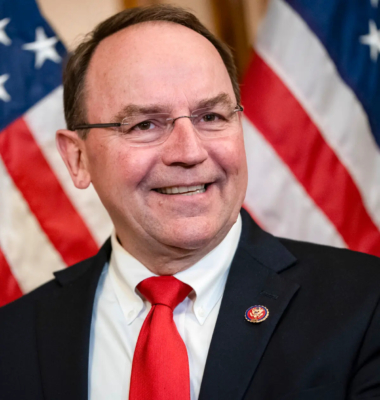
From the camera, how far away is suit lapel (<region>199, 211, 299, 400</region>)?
154 centimetres

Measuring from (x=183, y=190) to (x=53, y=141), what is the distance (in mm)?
1132

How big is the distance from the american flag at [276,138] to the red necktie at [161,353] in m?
0.96

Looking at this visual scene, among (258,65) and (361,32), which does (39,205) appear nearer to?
(258,65)

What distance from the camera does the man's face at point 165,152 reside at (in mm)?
1703

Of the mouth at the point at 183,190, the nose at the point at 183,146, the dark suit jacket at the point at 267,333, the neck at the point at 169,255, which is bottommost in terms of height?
the dark suit jacket at the point at 267,333

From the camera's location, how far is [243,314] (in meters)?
1.66

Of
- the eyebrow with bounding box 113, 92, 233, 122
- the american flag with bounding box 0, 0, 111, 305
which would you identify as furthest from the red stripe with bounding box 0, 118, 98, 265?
the eyebrow with bounding box 113, 92, 233, 122

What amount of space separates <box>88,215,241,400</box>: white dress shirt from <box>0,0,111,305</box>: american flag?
789 mm

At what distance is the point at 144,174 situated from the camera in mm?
1729

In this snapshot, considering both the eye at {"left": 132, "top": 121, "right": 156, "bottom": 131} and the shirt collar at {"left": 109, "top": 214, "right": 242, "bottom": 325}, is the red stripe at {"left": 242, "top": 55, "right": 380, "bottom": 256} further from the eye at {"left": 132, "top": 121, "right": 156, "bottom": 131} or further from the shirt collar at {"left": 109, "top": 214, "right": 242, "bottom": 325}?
the eye at {"left": 132, "top": 121, "right": 156, "bottom": 131}

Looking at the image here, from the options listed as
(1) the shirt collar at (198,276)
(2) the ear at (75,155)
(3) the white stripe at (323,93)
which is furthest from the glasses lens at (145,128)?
(3) the white stripe at (323,93)

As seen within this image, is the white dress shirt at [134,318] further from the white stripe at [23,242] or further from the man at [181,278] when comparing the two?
the white stripe at [23,242]

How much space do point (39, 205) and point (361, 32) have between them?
176 centimetres

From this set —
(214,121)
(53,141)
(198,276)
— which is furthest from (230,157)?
(53,141)
